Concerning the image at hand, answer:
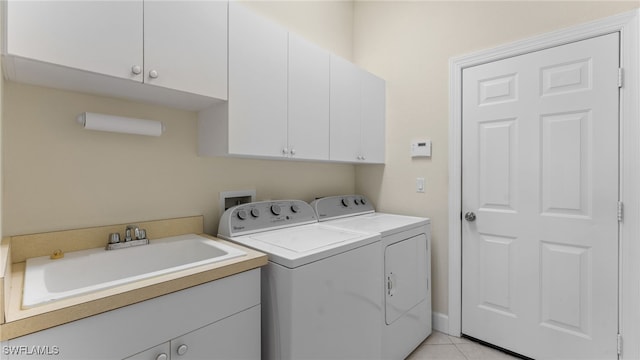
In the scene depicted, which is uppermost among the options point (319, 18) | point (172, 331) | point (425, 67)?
point (319, 18)

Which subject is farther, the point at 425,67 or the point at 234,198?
the point at 425,67

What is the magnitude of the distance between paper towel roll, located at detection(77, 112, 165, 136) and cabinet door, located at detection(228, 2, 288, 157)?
362 millimetres

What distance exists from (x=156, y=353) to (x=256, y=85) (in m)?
1.27

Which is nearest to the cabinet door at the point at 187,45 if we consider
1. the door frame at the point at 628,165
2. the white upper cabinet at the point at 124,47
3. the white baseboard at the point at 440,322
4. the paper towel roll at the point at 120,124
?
the white upper cabinet at the point at 124,47

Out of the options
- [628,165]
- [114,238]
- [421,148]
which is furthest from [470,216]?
[114,238]

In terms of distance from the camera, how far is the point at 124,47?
3.76 feet

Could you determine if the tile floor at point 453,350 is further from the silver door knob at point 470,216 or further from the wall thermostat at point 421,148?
the wall thermostat at point 421,148

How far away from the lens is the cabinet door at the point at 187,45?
1220 mm

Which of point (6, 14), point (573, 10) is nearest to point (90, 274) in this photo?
point (6, 14)

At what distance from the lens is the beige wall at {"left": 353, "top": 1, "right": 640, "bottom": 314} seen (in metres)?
2.03

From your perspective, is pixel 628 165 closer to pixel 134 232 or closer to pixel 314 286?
pixel 314 286

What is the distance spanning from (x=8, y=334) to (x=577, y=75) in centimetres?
271

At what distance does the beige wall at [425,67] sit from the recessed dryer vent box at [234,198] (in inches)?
47.1

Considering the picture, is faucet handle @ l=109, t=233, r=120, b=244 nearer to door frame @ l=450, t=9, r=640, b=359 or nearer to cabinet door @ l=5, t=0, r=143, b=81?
cabinet door @ l=5, t=0, r=143, b=81
